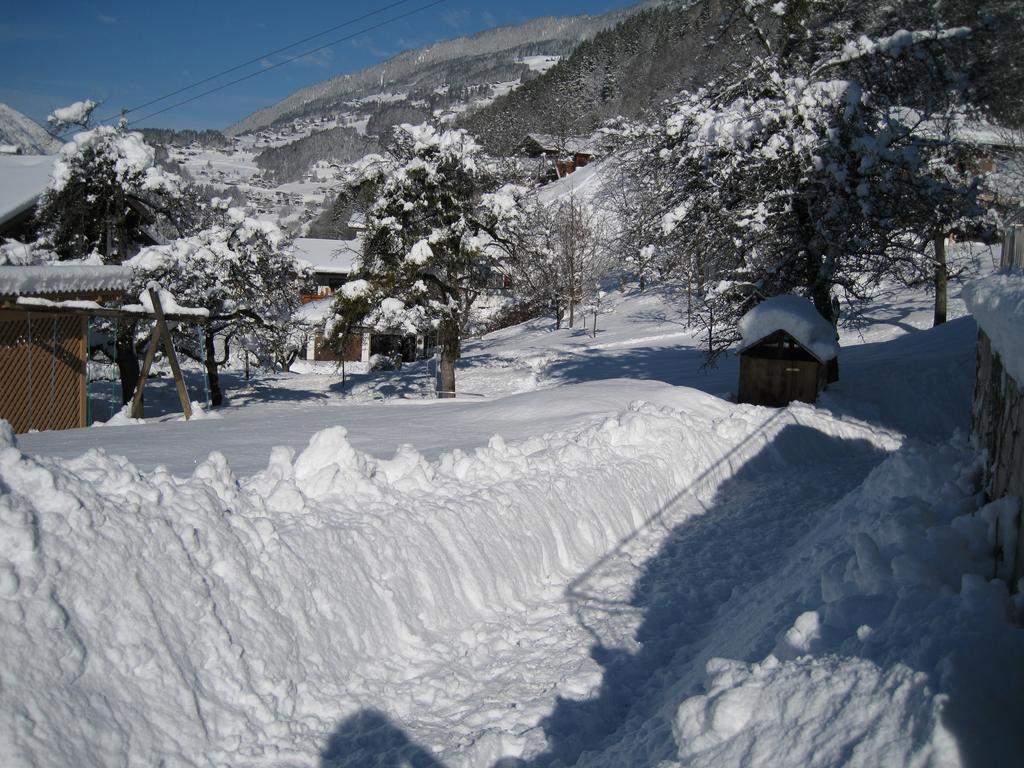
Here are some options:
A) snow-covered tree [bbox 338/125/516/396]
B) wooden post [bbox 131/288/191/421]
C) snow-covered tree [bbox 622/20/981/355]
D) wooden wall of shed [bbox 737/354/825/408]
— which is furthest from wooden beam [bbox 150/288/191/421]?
wooden wall of shed [bbox 737/354/825/408]

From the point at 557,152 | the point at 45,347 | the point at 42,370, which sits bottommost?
the point at 42,370

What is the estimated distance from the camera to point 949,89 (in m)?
14.8

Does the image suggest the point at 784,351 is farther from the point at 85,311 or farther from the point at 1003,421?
the point at 85,311

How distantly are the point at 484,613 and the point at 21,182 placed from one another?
70.6 feet

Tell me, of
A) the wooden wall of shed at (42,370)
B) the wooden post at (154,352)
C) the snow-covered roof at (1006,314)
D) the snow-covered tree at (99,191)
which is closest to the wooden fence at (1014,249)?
the snow-covered roof at (1006,314)

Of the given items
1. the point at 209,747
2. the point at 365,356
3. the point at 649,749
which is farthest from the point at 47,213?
the point at 365,356

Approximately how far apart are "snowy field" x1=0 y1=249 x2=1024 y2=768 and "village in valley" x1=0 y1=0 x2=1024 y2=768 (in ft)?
0.08

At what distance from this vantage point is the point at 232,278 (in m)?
20.3

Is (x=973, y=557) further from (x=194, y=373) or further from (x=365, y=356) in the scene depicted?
(x=365, y=356)

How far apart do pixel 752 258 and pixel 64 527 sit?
16.7m

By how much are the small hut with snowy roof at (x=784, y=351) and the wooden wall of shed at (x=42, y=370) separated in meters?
13.2

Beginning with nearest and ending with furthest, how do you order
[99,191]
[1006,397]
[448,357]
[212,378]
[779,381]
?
1. [1006,397]
2. [779,381]
3. [99,191]
4. [448,357]
5. [212,378]

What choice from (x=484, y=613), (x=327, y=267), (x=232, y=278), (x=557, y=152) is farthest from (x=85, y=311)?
(x=557, y=152)

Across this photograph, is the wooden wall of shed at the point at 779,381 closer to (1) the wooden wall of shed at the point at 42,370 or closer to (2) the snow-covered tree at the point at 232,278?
(2) the snow-covered tree at the point at 232,278
